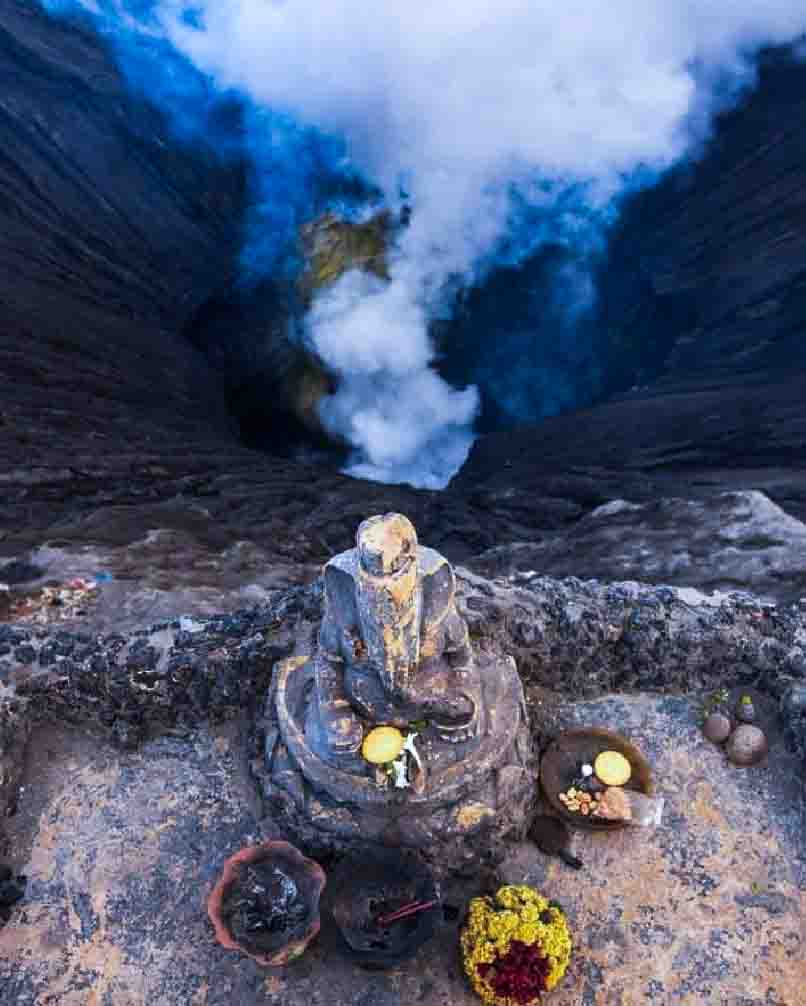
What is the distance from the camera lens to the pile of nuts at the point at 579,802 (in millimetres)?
5750

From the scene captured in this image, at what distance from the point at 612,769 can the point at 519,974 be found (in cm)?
174

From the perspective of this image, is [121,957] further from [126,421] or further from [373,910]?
[126,421]

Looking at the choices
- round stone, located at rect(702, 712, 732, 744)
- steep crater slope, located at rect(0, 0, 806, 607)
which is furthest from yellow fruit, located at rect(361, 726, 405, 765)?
steep crater slope, located at rect(0, 0, 806, 607)

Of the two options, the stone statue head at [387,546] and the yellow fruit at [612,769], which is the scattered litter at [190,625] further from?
the yellow fruit at [612,769]

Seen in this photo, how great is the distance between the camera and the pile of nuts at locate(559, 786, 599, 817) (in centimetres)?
575

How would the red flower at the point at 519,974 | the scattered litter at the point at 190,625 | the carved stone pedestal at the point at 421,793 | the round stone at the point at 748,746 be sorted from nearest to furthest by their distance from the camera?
the red flower at the point at 519,974, the carved stone pedestal at the point at 421,793, the round stone at the point at 748,746, the scattered litter at the point at 190,625

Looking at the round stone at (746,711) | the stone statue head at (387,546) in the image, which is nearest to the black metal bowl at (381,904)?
the stone statue head at (387,546)

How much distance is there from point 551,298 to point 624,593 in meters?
11.9

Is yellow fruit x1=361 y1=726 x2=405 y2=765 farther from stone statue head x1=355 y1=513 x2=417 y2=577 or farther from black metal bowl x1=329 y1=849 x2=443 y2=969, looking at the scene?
stone statue head x1=355 y1=513 x2=417 y2=577

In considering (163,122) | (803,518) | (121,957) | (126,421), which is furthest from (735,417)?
(163,122)

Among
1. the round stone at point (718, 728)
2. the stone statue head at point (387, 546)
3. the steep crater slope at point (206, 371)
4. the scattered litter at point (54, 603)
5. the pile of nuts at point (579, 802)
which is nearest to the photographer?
the stone statue head at point (387, 546)

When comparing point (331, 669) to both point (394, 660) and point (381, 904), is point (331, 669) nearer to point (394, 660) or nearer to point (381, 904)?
point (394, 660)

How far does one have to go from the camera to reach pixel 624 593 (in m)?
7.11

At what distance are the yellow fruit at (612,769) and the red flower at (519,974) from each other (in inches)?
58.3
